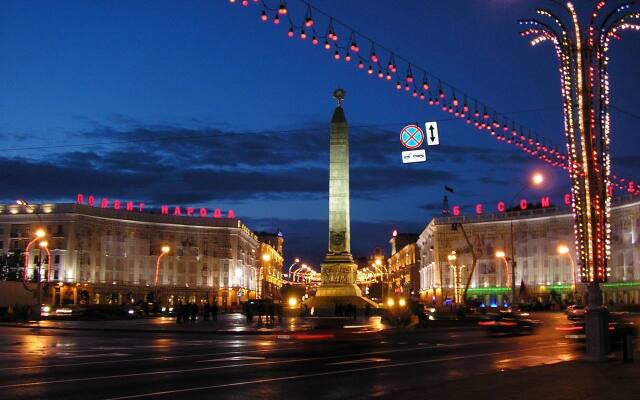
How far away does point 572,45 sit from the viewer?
61.4ft

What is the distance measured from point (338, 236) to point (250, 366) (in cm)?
4926

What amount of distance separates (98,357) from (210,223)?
11600 centimetres

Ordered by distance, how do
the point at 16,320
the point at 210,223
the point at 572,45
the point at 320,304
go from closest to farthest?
1. the point at 572,45
2. the point at 16,320
3. the point at 320,304
4. the point at 210,223

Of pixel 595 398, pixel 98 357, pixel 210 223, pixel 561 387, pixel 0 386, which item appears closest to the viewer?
pixel 595 398

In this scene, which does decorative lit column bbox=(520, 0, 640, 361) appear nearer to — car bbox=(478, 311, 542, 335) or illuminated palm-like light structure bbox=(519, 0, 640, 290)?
illuminated palm-like light structure bbox=(519, 0, 640, 290)

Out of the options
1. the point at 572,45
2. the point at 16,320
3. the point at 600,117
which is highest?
the point at 572,45

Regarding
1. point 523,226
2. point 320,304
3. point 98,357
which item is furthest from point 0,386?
point 523,226

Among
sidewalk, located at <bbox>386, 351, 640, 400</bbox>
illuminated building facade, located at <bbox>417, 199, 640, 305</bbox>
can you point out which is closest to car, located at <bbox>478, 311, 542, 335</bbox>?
sidewalk, located at <bbox>386, 351, 640, 400</bbox>

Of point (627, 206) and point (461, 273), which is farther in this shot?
point (461, 273)

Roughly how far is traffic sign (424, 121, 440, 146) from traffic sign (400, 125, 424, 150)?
2.02 feet

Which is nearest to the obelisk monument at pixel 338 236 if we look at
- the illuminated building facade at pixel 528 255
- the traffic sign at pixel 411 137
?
the traffic sign at pixel 411 137

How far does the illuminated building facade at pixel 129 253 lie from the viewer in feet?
378

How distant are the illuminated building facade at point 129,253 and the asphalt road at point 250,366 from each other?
8103 cm

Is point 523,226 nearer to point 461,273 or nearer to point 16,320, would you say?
point 461,273
